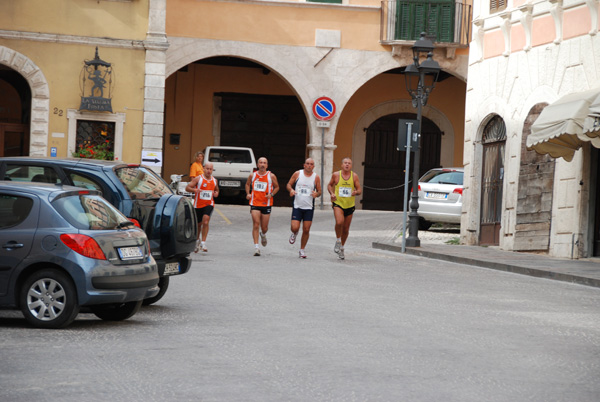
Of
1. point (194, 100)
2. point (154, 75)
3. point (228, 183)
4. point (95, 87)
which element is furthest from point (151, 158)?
point (194, 100)

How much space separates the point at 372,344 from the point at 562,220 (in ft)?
43.0

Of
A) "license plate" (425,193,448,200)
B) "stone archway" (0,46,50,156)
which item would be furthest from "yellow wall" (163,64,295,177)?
"license plate" (425,193,448,200)

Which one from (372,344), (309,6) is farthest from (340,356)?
(309,6)

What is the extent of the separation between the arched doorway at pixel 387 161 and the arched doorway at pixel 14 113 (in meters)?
13.0

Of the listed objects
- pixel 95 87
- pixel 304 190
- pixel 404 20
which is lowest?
pixel 304 190

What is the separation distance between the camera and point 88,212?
33.1 ft

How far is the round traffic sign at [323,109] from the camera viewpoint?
34312 mm

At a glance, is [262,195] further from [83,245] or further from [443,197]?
[83,245]

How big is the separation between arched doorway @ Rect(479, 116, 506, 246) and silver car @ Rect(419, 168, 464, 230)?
177 centimetres

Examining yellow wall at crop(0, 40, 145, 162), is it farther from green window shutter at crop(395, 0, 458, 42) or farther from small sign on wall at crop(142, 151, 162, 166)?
green window shutter at crop(395, 0, 458, 42)

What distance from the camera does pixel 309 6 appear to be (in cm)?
3450


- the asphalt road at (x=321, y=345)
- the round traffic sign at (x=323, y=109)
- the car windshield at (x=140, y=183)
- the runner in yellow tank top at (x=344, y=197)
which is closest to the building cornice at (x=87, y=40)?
the round traffic sign at (x=323, y=109)

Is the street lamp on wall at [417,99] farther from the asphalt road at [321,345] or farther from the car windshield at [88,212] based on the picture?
the car windshield at [88,212]

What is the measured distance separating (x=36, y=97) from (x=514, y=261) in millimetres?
14094
